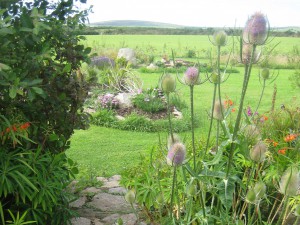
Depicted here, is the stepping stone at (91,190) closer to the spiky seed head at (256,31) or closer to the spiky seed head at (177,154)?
the spiky seed head at (177,154)

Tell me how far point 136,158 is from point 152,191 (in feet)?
7.43

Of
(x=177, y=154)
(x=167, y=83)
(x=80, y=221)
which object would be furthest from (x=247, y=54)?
(x=80, y=221)

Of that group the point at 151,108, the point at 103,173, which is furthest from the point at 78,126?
the point at 151,108

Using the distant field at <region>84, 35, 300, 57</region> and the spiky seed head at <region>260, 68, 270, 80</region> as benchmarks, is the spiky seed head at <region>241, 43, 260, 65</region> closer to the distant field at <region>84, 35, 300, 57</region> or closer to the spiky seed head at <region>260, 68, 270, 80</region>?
the spiky seed head at <region>260, 68, 270, 80</region>

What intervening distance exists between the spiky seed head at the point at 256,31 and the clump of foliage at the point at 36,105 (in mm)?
1125

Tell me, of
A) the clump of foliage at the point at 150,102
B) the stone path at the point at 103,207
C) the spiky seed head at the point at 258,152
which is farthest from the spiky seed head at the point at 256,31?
the clump of foliage at the point at 150,102

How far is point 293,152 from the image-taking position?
11.3ft

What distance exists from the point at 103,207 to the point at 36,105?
1.03 meters

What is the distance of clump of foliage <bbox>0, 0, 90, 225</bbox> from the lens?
238 centimetres

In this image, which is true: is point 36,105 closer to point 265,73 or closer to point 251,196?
point 265,73

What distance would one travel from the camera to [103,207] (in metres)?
3.30

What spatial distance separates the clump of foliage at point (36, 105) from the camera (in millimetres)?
2377

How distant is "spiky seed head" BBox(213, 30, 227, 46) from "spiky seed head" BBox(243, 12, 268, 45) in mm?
224

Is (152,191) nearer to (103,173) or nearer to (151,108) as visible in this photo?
(103,173)
